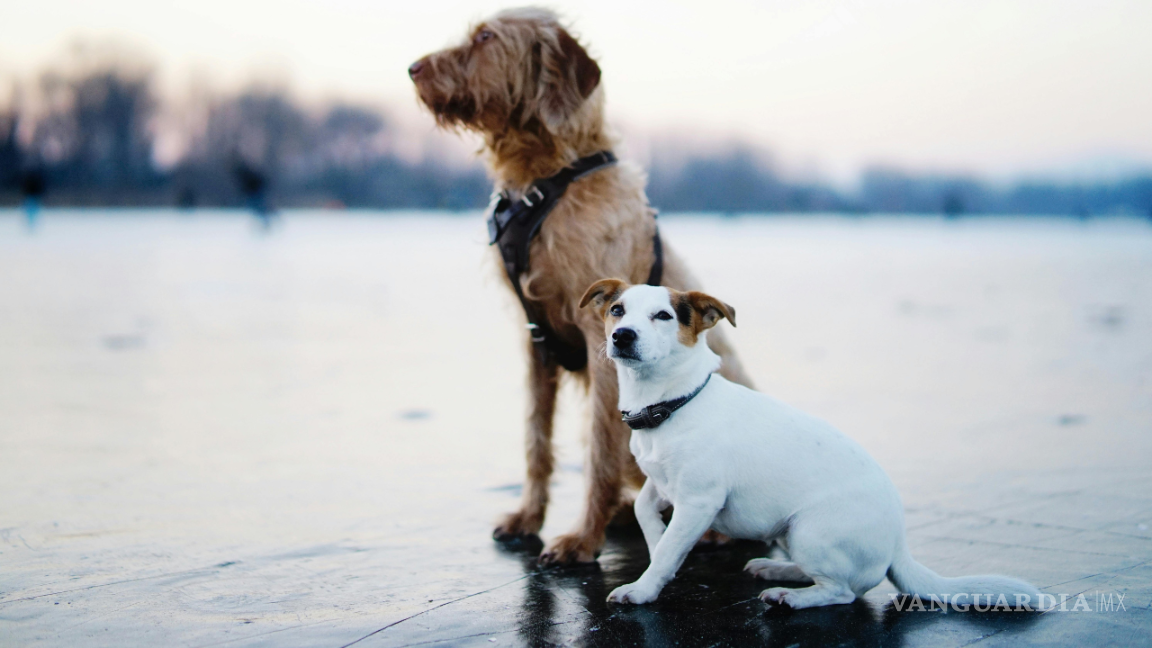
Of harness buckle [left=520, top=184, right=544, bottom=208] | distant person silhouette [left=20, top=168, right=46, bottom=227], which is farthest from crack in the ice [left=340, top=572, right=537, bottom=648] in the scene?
distant person silhouette [left=20, top=168, right=46, bottom=227]

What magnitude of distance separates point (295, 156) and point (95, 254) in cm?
8308

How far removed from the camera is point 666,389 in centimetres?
306

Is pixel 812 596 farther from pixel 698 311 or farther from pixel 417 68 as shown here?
pixel 417 68

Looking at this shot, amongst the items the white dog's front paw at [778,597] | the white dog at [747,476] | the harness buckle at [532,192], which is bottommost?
the white dog's front paw at [778,597]

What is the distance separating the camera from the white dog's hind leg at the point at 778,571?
11.0 ft

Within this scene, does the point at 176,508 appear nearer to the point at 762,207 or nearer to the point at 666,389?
the point at 666,389

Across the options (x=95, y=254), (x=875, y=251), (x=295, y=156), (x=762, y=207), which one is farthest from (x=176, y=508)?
(x=762, y=207)

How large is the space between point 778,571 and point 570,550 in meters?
0.80

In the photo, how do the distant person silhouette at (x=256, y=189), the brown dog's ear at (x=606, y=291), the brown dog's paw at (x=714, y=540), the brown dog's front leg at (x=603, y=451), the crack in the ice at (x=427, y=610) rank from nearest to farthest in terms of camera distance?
1. the crack in the ice at (x=427, y=610)
2. the brown dog's ear at (x=606, y=291)
3. the brown dog's front leg at (x=603, y=451)
4. the brown dog's paw at (x=714, y=540)
5. the distant person silhouette at (x=256, y=189)

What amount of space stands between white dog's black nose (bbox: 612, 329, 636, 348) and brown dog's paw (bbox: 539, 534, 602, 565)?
1.07 m

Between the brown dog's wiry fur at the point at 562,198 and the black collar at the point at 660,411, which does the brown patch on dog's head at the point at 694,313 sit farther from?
the brown dog's wiry fur at the point at 562,198

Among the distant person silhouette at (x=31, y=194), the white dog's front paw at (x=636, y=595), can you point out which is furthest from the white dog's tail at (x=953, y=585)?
the distant person silhouette at (x=31, y=194)

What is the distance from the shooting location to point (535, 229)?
3920 mm

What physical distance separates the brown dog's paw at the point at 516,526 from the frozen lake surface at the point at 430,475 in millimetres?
106
